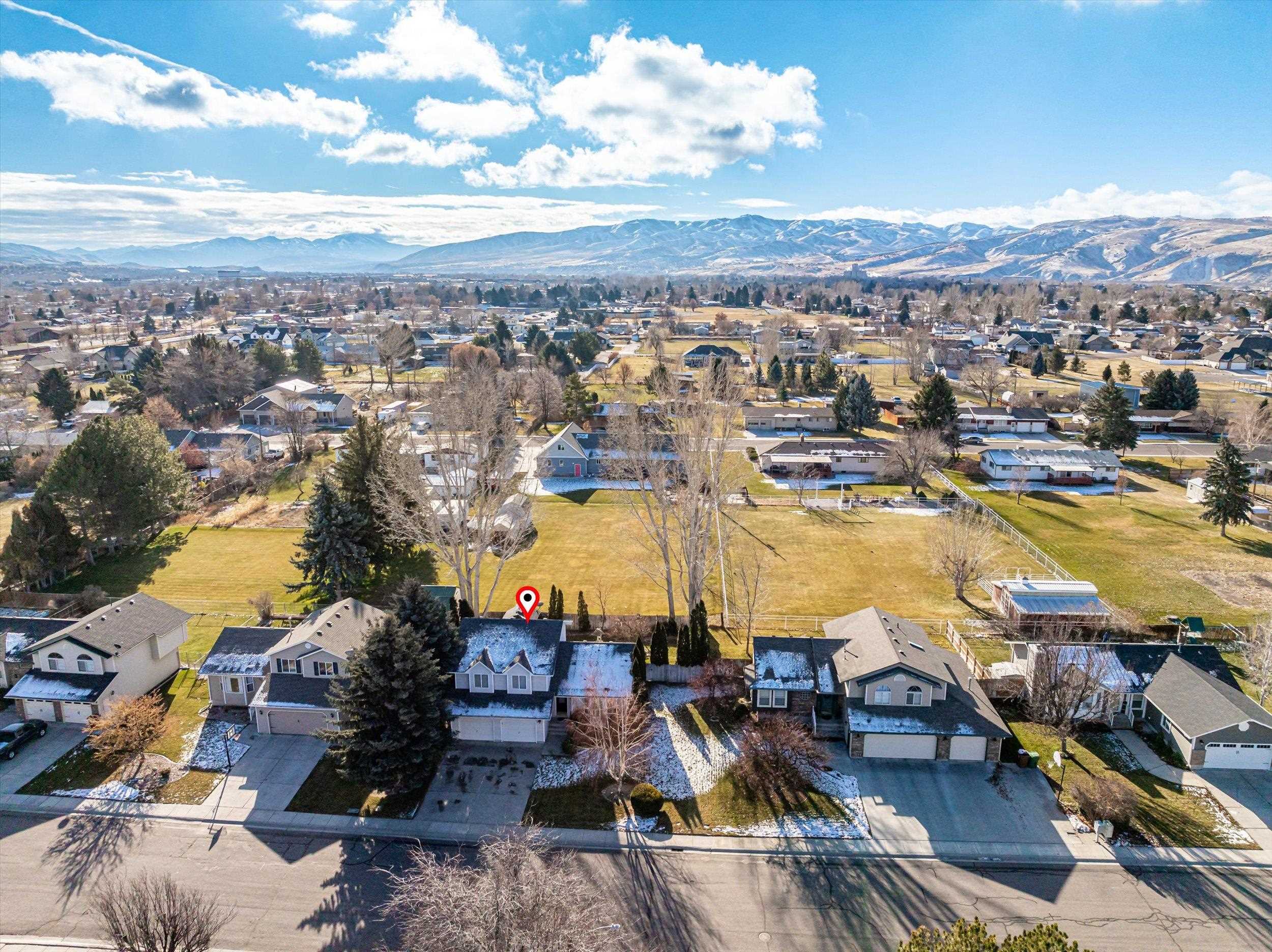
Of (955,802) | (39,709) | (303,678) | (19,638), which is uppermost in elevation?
(19,638)

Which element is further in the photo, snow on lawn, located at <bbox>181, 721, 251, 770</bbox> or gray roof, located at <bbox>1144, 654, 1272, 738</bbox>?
snow on lawn, located at <bbox>181, 721, 251, 770</bbox>

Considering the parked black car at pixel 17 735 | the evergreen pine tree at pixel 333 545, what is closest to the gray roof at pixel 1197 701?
the evergreen pine tree at pixel 333 545

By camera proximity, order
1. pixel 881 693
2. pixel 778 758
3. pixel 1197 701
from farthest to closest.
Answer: pixel 881 693, pixel 1197 701, pixel 778 758

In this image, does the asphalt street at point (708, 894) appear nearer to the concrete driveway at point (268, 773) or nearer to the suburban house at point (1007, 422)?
the concrete driveway at point (268, 773)

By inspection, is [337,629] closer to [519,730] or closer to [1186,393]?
[519,730]

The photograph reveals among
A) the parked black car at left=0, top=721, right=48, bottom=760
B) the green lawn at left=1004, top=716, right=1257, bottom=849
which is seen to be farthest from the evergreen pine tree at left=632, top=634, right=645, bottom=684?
the parked black car at left=0, top=721, right=48, bottom=760

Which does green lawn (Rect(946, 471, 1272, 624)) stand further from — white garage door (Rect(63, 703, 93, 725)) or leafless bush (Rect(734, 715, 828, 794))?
white garage door (Rect(63, 703, 93, 725))

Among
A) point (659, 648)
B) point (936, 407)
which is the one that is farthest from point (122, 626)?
point (936, 407)
